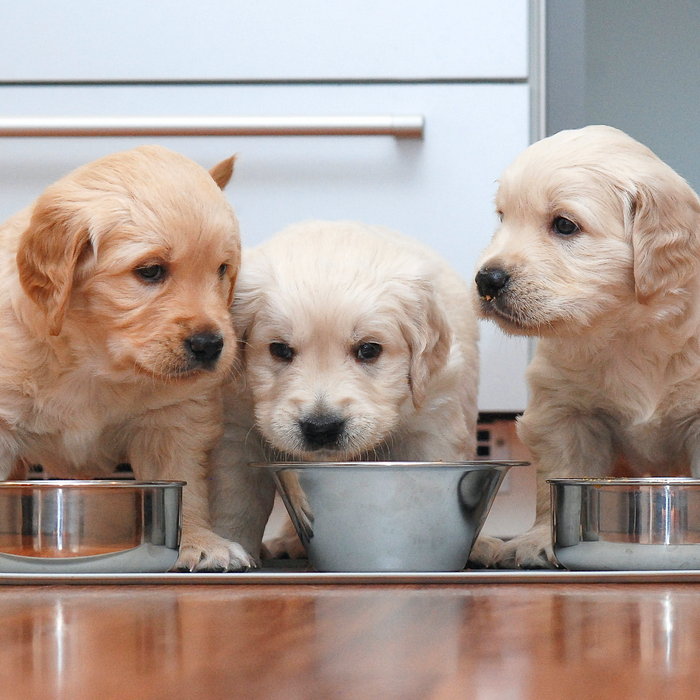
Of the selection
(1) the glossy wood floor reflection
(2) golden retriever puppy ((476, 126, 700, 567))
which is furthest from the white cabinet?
(1) the glossy wood floor reflection

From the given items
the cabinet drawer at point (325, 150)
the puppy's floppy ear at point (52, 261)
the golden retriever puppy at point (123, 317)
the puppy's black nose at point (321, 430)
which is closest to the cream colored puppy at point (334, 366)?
the puppy's black nose at point (321, 430)

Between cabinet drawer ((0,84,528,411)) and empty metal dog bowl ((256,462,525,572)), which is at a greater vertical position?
cabinet drawer ((0,84,528,411))

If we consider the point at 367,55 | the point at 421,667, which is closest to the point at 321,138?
the point at 367,55

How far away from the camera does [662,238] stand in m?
1.97

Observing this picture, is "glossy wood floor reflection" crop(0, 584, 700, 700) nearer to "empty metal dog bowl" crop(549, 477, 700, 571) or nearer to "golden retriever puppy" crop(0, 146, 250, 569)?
"empty metal dog bowl" crop(549, 477, 700, 571)

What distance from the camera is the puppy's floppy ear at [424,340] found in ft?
7.00

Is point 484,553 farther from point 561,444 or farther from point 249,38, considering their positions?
point 249,38

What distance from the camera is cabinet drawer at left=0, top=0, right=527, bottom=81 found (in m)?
2.52

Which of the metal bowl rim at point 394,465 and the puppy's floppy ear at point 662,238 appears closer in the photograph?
the metal bowl rim at point 394,465

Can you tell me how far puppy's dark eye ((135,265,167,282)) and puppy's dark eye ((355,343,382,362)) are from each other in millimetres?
466

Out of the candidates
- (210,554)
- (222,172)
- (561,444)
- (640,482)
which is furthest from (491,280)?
(210,554)

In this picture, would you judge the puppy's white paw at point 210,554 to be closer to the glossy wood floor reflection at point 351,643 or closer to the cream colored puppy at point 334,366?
the cream colored puppy at point 334,366

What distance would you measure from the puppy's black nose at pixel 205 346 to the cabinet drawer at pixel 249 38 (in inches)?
38.9

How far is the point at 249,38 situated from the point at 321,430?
1.14 metres
